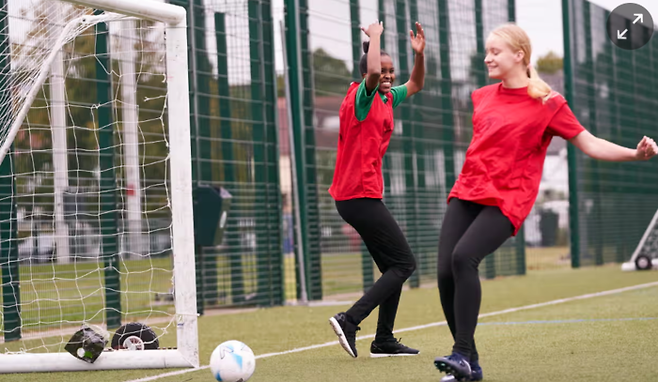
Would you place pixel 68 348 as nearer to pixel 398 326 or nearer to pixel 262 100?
pixel 398 326

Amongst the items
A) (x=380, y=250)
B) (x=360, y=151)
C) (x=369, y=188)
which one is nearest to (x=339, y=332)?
(x=380, y=250)

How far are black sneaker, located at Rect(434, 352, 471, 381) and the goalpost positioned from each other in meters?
2.43

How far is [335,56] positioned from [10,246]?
5.59 meters

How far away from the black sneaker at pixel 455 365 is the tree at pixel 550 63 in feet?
48.1

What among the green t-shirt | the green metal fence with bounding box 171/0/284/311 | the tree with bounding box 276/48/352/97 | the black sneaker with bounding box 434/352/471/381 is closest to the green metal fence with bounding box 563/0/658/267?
the tree with bounding box 276/48/352/97

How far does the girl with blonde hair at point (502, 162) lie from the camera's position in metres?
4.57

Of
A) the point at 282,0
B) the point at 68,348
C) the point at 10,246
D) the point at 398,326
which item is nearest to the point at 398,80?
the point at 282,0

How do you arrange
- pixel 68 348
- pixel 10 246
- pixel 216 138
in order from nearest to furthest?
pixel 68 348 → pixel 10 246 → pixel 216 138

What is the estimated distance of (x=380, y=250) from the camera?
5871 millimetres

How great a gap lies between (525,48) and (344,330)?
2.03 metres

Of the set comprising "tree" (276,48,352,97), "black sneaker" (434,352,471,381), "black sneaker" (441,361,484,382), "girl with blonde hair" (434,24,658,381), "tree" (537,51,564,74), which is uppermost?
"tree" (537,51,564,74)

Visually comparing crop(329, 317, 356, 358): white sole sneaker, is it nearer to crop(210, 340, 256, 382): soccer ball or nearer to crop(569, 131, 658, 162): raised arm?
crop(210, 340, 256, 382): soccer ball

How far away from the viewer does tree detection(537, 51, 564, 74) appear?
1873cm

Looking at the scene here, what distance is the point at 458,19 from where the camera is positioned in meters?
15.6
